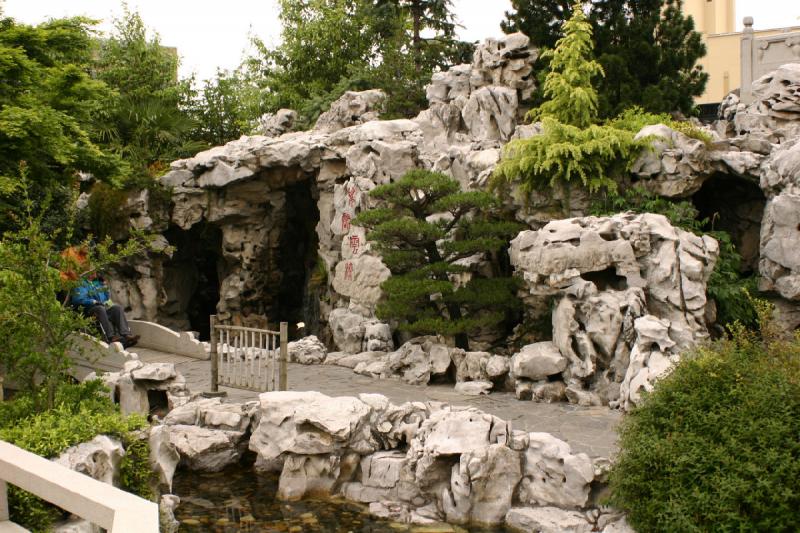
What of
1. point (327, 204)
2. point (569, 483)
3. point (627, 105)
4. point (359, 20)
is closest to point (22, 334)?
point (569, 483)

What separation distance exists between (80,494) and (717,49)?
28.9 m

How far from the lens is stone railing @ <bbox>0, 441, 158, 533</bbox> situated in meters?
3.13

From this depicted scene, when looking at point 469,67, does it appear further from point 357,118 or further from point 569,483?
point 569,483

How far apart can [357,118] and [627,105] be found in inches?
273

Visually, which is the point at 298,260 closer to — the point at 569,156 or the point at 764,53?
the point at 569,156

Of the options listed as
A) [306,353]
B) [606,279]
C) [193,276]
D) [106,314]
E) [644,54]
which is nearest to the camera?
[606,279]

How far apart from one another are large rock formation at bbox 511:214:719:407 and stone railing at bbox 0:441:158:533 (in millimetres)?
8172

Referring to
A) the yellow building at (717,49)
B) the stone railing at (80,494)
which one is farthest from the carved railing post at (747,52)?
the stone railing at (80,494)

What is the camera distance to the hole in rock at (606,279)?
39.5ft

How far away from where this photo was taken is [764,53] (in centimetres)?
1794

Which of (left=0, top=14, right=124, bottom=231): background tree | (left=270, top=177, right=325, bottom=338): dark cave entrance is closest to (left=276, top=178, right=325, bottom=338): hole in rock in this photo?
(left=270, top=177, right=325, bottom=338): dark cave entrance

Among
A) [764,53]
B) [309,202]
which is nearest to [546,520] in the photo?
[764,53]

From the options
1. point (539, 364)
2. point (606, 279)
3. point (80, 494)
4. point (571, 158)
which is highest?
point (571, 158)

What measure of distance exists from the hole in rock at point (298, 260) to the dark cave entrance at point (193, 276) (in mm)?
1739
